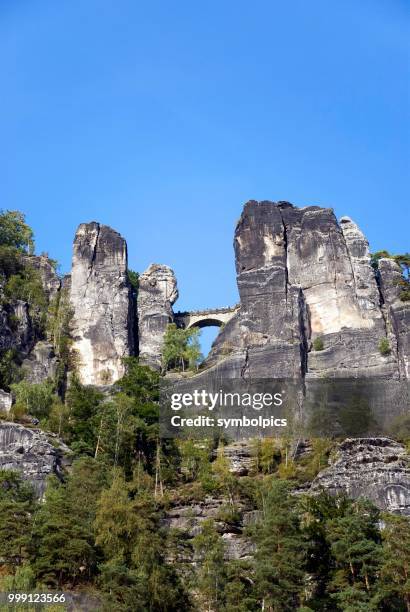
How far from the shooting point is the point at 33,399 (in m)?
49.0

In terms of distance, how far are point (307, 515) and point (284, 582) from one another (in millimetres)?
5558

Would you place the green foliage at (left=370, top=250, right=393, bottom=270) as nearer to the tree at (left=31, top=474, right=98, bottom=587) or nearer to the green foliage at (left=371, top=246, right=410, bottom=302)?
the green foliage at (left=371, top=246, right=410, bottom=302)

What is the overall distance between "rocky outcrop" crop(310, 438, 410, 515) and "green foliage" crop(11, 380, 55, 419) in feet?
48.2

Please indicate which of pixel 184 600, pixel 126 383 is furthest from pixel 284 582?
pixel 126 383

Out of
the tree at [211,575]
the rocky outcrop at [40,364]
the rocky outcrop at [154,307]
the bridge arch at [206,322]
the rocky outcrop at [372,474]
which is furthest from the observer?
the bridge arch at [206,322]

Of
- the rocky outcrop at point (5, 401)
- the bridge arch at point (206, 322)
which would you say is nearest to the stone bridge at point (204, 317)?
the bridge arch at point (206, 322)

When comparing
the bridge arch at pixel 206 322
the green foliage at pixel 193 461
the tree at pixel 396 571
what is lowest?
the tree at pixel 396 571

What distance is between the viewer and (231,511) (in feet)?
125

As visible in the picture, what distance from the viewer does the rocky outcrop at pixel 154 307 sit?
59031mm

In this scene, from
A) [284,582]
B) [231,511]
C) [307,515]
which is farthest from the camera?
[231,511]

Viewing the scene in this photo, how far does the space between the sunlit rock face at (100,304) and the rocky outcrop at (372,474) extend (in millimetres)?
18216

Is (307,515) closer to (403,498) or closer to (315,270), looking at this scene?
(403,498)

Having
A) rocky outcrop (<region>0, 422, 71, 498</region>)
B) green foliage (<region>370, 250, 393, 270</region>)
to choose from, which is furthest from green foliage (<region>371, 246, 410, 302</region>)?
rocky outcrop (<region>0, 422, 71, 498</region>)

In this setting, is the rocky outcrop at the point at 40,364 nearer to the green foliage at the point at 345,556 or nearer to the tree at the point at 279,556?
the tree at the point at 279,556
